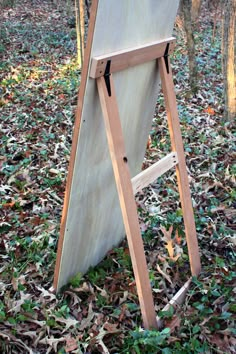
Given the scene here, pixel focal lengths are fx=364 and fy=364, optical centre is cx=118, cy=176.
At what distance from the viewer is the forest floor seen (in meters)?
2.53

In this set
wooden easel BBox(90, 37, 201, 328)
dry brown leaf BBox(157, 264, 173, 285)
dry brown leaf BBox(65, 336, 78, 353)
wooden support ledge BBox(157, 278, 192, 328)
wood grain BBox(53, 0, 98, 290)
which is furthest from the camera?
dry brown leaf BBox(157, 264, 173, 285)

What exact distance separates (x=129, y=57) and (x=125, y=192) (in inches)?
33.4

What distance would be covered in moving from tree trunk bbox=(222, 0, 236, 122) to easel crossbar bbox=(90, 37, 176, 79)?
295 cm

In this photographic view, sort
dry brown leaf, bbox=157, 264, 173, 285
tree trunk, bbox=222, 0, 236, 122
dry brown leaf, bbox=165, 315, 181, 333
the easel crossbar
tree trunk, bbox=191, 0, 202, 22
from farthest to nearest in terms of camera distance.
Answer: tree trunk, bbox=191, 0, 202, 22, tree trunk, bbox=222, 0, 236, 122, dry brown leaf, bbox=157, 264, 173, 285, dry brown leaf, bbox=165, 315, 181, 333, the easel crossbar

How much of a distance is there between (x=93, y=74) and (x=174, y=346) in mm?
1835

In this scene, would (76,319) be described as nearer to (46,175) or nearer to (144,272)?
(144,272)

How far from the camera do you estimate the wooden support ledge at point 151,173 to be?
8.20 ft

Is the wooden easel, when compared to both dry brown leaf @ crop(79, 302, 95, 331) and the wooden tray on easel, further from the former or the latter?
dry brown leaf @ crop(79, 302, 95, 331)

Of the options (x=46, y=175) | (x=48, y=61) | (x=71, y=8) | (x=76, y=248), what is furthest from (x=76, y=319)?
(x=71, y=8)

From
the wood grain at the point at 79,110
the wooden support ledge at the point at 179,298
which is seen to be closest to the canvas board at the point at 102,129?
the wood grain at the point at 79,110

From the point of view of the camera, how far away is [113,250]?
3.35 m

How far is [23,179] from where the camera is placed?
429 centimetres

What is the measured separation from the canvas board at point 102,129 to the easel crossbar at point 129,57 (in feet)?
0.12

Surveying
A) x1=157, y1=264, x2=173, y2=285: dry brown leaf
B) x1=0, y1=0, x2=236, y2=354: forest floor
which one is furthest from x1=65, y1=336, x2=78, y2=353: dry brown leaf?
x1=157, y1=264, x2=173, y2=285: dry brown leaf
